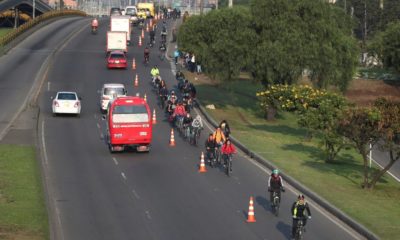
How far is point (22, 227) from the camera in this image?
2145cm

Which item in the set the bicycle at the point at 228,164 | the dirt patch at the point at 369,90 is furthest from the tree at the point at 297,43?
the bicycle at the point at 228,164

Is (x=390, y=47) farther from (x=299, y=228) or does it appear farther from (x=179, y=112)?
(x=299, y=228)

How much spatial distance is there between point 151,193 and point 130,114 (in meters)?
9.06

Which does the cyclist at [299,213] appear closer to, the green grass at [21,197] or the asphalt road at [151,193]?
the asphalt road at [151,193]

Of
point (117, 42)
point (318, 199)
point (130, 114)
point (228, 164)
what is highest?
point (117, 42)

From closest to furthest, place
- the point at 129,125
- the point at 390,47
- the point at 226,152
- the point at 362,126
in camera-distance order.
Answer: the point at 362,126 < the point at 226,152 < the point at 129,125 < the point at 390,47

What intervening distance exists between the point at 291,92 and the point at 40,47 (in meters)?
44.0

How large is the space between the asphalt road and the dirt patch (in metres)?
37.1

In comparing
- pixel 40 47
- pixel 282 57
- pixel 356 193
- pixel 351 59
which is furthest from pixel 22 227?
pixel 40 47

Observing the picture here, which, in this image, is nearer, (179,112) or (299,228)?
(299,228)

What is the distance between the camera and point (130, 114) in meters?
36.5

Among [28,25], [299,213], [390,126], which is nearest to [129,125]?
[390,126]

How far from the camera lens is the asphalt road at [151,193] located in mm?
22859

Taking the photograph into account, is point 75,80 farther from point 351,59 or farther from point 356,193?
point 356,193
